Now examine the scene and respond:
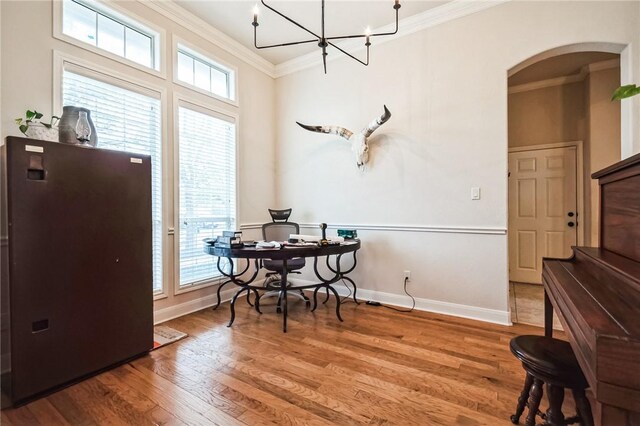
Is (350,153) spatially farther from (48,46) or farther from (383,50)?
(48,46)

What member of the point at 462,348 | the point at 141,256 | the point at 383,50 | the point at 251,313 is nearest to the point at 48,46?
the point at 141,256

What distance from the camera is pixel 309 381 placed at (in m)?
1.79

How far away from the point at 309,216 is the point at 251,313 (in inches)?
57.6

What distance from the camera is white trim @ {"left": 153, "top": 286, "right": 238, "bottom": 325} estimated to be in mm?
2760

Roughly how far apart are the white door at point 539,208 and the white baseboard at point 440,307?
6.62 feet

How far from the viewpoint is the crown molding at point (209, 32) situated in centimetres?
276

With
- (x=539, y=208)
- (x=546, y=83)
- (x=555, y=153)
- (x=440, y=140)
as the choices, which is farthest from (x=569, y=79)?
(x=440, y=140)

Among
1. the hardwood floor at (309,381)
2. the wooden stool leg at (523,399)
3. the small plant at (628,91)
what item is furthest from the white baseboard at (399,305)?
the small plant at (628,91)

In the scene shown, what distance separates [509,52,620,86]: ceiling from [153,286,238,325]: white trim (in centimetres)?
474

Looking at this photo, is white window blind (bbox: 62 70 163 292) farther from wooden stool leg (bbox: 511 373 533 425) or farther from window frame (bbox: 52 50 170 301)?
wooden stool leg (bbox: 511 373 533 425)

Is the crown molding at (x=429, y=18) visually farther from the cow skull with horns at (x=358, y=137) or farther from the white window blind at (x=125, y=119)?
the white window blind at (x=125, y=119)

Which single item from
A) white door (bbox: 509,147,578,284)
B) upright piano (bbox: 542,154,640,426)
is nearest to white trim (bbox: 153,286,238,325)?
upright piano (bbox: 542,154,640,426)

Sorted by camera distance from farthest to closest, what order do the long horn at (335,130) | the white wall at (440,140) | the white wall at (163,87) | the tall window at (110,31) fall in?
the long horn at (335,130)
the white wall at (440,140)
the tall window at (110,31)
the white wall at (163,87)

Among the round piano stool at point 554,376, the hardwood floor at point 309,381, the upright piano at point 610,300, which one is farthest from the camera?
the hardwood floor at point 309,381
